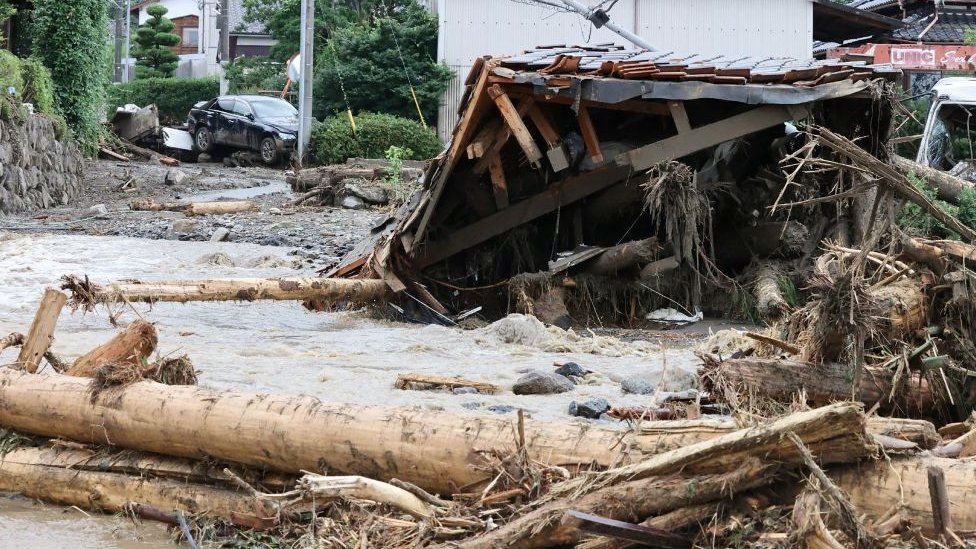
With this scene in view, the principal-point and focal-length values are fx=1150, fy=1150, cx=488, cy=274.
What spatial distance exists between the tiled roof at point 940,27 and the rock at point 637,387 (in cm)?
2280

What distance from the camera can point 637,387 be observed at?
7.36 meters

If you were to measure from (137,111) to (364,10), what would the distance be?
28.0ft

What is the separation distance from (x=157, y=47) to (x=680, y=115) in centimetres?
4364

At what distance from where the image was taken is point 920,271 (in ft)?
19.2

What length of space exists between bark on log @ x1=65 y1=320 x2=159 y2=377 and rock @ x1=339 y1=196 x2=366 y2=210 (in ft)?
54.0

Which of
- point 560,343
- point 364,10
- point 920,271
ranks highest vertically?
point 364,10

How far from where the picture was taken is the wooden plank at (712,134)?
10.7 metres

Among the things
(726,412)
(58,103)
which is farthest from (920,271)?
(58,103)

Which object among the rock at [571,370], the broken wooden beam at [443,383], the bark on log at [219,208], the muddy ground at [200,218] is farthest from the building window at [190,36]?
the broken wooden beam at [443,383]

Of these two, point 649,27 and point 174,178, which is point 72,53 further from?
point 649,27

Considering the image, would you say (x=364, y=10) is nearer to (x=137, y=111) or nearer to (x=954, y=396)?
(x=137, y=111)

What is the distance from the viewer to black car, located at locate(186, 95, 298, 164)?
3077 cm

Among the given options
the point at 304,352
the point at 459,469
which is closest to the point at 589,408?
the point at 459,469

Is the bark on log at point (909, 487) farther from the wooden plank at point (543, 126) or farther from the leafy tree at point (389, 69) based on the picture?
the leafy tree at point (389, 69)
